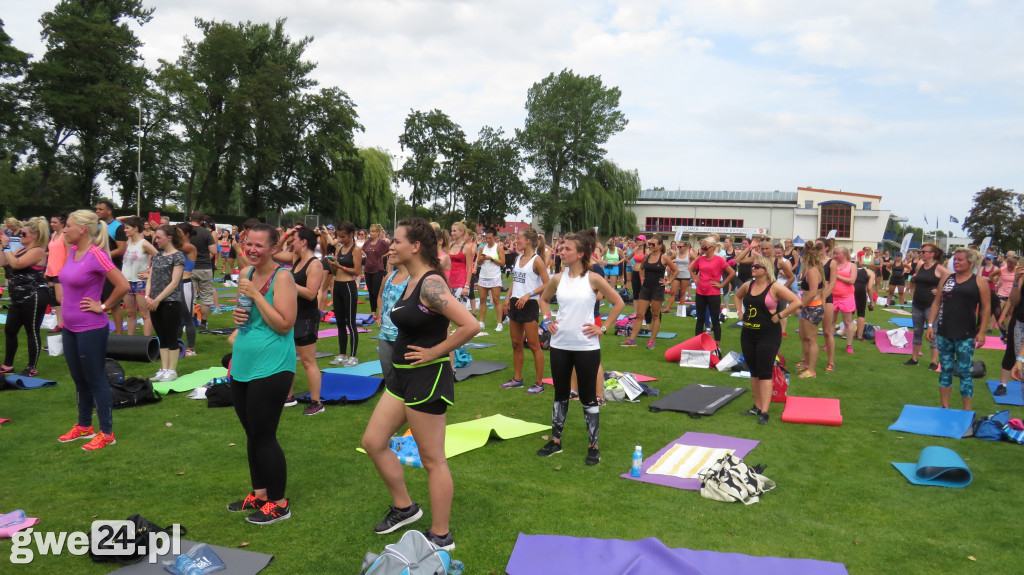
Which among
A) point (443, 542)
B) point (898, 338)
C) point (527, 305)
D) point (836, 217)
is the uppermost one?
point (836, 217)

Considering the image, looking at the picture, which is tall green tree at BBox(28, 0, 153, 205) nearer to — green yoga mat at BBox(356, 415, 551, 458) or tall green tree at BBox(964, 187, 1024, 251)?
green yoga mat at BBox(356, 415, 551, 458)

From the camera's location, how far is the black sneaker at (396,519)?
163 inches

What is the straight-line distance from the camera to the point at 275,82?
4241 centimetres

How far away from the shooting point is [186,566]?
3.57m

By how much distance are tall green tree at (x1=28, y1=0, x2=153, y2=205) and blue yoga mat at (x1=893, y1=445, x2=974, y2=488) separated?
145 ft

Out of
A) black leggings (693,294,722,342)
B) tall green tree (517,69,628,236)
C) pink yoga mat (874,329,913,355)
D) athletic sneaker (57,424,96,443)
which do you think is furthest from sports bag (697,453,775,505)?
tall green tree (517,69,628,236)

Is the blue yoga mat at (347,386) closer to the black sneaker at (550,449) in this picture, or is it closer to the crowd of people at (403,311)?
the crowd of people at (403,311)

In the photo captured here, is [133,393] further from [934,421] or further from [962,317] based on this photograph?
[962,317]

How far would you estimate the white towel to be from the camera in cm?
1291

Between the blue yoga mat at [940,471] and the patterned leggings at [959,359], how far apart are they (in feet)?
7.33

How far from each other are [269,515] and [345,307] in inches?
199

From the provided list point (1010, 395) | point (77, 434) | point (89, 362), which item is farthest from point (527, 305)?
point (1010, 395)

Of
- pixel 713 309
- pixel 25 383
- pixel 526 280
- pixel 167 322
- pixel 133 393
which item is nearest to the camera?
pixel 133 393

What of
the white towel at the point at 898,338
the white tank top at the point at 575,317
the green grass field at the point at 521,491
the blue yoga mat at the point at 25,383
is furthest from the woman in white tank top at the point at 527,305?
the white towel at the point at 898,338
